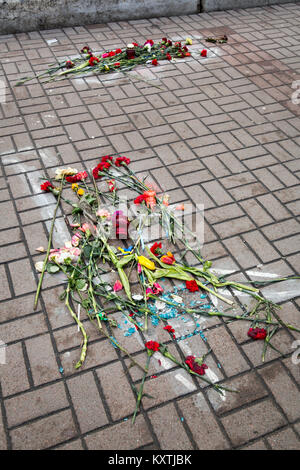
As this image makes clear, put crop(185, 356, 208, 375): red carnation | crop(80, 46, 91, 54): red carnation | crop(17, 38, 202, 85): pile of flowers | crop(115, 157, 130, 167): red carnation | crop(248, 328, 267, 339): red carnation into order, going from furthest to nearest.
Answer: crop(80, 46, 91, 54): red carnation
crop(17, 38, 202, 85): pile of flowers
crop(115, 157, 130, 167): red carnation
crop(248, 328, 267, 339): red carnation
crop(185, 356, 208, 375): red carnation

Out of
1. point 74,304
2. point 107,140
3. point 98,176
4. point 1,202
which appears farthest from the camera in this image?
point 107,140

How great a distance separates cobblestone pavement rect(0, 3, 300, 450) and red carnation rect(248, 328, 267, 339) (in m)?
0.05

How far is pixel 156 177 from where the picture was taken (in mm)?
3518

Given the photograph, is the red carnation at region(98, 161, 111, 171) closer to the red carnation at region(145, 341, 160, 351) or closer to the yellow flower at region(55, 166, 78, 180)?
the yellow flower at region(55, 166, 78, 180)

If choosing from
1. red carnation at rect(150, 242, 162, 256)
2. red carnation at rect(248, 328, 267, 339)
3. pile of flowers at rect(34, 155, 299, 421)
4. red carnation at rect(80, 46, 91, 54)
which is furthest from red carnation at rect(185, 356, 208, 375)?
red carnation at rect(80, 46, 91, 54)

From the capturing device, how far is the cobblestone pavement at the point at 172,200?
2074 millimetres

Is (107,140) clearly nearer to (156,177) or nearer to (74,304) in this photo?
(156,177)

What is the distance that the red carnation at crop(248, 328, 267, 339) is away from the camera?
238cm

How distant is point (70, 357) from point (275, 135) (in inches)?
122

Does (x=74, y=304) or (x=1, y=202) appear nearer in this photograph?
(x=74, y=304)

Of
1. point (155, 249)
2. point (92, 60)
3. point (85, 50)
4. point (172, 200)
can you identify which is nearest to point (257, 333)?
point (155, 249)

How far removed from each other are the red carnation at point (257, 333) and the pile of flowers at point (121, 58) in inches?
151

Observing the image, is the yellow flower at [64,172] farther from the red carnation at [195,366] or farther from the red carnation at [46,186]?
the red carnation at [195,366]
